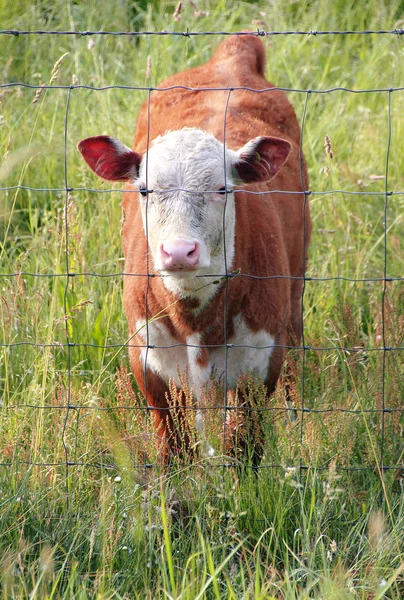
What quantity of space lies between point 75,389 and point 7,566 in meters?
1.30

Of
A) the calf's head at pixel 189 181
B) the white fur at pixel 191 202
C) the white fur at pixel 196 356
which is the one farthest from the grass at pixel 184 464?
the white fur at pixel 191 202

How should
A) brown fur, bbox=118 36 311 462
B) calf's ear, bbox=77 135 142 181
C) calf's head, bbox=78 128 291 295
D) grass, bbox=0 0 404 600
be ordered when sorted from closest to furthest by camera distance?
Result: 1. grass, bbox=0 0 404 600
2. calf's head, bbox=78 128 291 295
3. calf's ear, bbox=77 135 142 181
4. brown fur, bbox=118 36 311 462

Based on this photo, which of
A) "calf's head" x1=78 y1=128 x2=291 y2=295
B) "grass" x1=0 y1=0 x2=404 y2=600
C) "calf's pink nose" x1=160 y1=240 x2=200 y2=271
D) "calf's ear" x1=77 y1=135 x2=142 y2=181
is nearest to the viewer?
"grass" x1=0 y1=0 x2=404 y2=600

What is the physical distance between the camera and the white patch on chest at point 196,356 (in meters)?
3.57

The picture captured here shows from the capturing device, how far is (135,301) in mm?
3674

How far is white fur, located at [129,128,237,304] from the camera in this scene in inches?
125

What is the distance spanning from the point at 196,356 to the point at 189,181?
2.49 feet

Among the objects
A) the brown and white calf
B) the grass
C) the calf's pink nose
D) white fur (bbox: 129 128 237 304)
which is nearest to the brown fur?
the brown and white calf

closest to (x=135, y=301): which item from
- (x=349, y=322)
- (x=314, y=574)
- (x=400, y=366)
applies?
(x=349, y=322)

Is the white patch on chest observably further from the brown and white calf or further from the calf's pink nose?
the calf's pink nose

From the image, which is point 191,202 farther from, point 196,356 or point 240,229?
point 196,356

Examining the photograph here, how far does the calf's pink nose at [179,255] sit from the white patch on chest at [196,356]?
0.59 metres

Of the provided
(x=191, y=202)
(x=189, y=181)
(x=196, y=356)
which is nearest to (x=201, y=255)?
(x=191, y=202)

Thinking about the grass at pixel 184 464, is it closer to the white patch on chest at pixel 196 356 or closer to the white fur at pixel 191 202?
the white patch on chest at pixel 196 356
